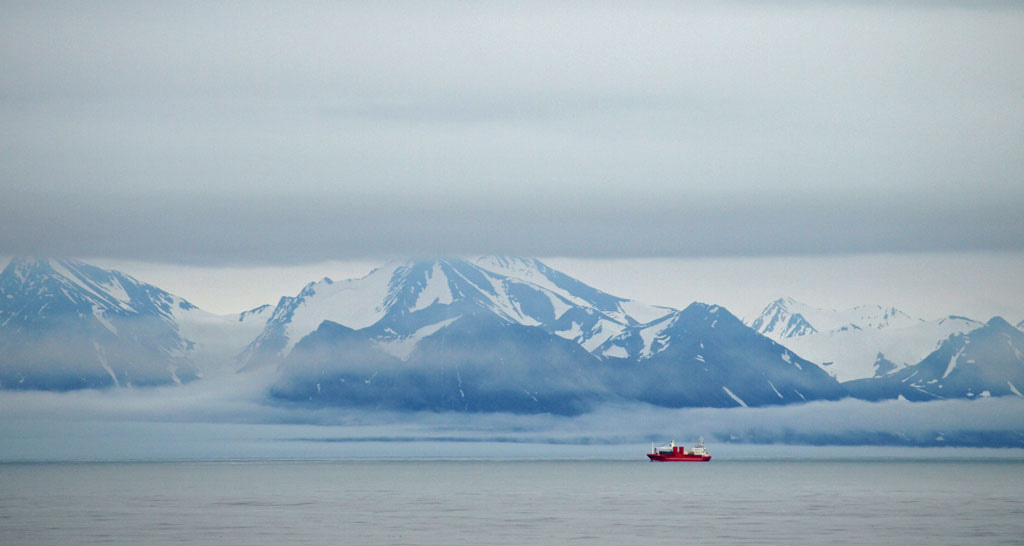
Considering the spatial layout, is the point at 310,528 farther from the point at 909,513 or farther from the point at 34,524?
the point at 909,513

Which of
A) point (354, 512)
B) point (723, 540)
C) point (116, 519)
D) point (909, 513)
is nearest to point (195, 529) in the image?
point (116, 519)

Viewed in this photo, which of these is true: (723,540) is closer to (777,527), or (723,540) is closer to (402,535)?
(777,527)

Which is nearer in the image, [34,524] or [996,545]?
[996,545]

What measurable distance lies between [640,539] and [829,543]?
15297 mm

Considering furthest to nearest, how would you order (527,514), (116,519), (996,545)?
(527,514), (116,519), (996,545)

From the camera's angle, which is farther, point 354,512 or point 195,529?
point 354,512

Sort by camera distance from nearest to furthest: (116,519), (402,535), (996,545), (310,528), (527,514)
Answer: (996,545), (402,535), (310,528), (116,519), (527,514)

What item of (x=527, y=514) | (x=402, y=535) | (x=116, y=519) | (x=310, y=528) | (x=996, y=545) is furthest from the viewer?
(x=527, y=514)

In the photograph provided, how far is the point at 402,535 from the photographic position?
421ft

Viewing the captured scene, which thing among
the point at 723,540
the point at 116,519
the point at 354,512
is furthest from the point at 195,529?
the point at 723,540

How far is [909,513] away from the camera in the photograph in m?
165

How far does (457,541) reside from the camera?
123m

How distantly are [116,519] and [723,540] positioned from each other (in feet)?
208

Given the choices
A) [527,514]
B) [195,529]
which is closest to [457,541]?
[195,529]
